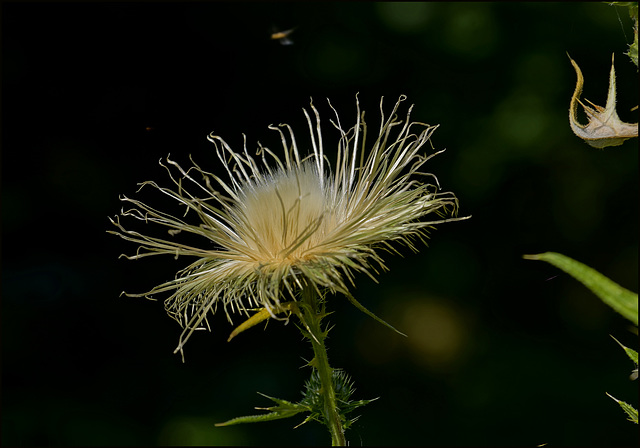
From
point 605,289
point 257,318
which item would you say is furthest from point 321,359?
point 605,289

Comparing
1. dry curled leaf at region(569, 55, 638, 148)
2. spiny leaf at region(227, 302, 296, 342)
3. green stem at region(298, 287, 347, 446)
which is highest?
dry curled leaf at region(569, 55, 638, 148)

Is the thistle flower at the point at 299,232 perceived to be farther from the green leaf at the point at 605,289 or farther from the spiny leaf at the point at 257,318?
the green leaf at the point at 605,289

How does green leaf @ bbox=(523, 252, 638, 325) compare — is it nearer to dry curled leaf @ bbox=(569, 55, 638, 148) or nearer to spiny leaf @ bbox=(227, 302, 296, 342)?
dry curled leaf @ bbox=(569, 55, 638, 148)

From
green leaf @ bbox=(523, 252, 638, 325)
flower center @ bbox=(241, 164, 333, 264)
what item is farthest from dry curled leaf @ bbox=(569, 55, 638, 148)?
flower center @ bbox=(241, 164, 333, 264)

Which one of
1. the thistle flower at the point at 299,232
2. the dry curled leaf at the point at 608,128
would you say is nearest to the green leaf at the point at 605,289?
the dry curled leaf at the point at 608,128

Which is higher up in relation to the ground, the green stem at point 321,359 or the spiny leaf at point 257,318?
the spiny leaf at point 257,318

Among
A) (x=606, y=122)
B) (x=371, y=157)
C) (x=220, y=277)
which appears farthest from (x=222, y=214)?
(x=606, y=122)

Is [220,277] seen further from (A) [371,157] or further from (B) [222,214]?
(A) [371,157]
